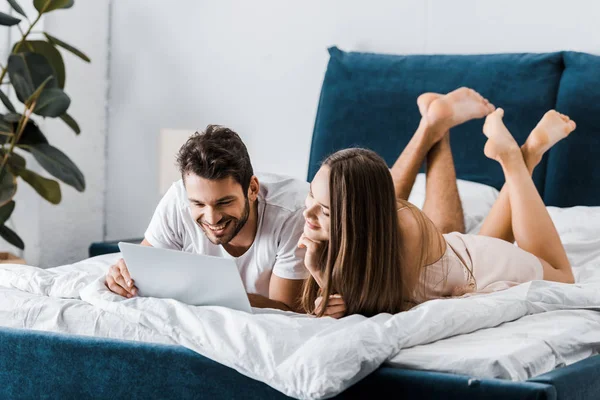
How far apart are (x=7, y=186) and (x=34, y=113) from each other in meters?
0.34

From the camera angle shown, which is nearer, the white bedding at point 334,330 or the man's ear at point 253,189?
the white bedding at point 334,330

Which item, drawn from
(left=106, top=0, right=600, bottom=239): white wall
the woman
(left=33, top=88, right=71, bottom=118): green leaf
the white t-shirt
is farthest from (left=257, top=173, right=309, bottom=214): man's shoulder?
(left=106, top=0, right=600, bottom=239): white wall

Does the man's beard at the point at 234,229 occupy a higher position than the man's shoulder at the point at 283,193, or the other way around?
the man's shoulder at the point at 283,193

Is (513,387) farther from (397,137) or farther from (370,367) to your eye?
(397,137)

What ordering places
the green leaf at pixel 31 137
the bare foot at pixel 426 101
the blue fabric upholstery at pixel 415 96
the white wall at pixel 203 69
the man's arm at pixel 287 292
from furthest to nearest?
the white wall at pixel 203 69 < the blue fabric upholstery at pixel 415 96 < the green leaf at pixel 31 137 < the bare foot at pixel 426 101 < the man's arm at pixel 287 292

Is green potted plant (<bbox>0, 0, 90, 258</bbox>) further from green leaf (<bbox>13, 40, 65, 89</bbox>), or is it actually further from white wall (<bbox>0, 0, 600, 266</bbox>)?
white wall (<bbox>0, 0, 600, 266</bbox>)

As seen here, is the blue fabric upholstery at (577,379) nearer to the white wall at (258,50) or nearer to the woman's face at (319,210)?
the woman's face at (319,210)

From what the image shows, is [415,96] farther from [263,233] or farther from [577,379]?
[577,379]

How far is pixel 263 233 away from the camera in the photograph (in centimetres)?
233

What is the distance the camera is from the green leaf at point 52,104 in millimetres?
3170

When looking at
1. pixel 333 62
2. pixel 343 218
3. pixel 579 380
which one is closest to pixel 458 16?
pixel 333 62

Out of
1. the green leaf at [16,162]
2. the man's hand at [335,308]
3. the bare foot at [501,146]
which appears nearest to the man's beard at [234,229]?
the man's hand at [335,308]

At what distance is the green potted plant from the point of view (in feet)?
10.4

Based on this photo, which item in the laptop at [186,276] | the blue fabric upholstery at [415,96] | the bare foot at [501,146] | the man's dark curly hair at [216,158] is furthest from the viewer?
the blue fabric upholstery at [415,96]
